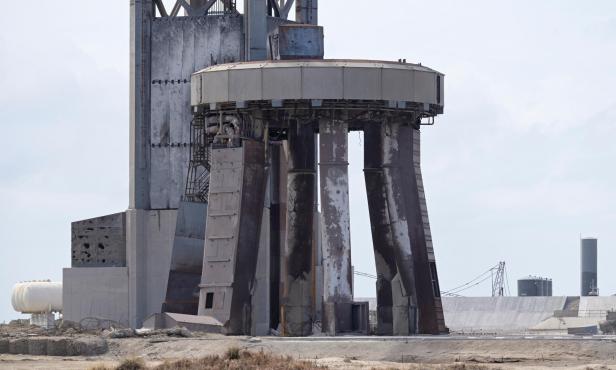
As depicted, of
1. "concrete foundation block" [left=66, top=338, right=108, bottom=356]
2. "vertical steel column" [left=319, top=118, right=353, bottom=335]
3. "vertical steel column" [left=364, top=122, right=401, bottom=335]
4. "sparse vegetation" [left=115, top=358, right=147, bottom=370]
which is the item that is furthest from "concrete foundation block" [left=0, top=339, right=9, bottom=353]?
"vertical steel column" [left=364, top=122, right=401, bottom=335]

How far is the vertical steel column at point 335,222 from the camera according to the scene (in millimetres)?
87000

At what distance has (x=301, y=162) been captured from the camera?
A: 89438 mm

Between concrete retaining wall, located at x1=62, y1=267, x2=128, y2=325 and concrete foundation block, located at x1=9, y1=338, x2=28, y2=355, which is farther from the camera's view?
concrete retaining wall, located at x1=62, y1=267, x2=128, y2=325

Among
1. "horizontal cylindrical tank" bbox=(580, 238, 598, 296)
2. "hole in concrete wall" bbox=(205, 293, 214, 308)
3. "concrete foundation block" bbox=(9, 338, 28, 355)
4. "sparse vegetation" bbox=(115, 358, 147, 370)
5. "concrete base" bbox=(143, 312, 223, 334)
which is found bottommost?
"sparse vegetation" bbox=(115, 358, 147, 370)

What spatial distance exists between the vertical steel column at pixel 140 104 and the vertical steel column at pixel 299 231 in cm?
988

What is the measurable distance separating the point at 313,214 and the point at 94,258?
1299cm

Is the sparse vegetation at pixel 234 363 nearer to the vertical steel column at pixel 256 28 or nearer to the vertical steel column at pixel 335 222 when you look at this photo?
the vertical steel column at pixel 335 222

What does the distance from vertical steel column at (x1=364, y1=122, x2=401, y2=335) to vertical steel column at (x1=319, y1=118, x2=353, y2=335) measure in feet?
9.61

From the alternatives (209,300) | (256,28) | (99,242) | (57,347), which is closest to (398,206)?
(209,300)

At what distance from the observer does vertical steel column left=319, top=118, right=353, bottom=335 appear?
8700cm

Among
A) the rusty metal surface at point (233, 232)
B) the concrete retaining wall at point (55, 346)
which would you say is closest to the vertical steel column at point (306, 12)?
the rusty metal surface at point (233, 232)

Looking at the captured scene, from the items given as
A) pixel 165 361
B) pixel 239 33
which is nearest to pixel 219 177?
pixel 239 33

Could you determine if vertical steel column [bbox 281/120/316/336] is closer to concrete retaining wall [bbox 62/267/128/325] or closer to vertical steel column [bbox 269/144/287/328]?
vertical steel column [bbox 269/144/287/328]

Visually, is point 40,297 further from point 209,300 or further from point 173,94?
point 209,300
